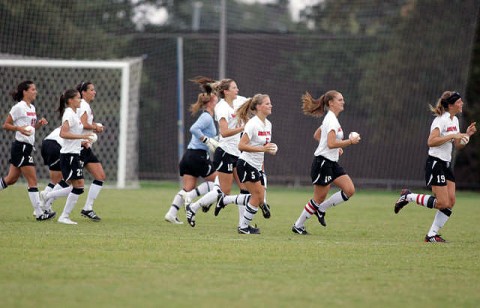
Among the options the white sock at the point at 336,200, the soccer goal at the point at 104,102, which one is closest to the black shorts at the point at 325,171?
the white sock at the point at 336,200

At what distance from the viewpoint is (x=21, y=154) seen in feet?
45.4

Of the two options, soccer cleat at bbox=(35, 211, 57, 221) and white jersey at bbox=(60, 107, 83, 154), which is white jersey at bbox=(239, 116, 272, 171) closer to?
white jersey at bbox=(60, 107, 83, 154)

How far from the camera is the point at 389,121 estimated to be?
2730 centimetres

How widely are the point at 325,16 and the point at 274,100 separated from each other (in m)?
3.03

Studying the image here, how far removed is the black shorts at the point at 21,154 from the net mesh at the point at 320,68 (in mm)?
12383

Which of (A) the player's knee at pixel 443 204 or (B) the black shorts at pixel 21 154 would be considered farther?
(B) the black shorts at pixel 21 154

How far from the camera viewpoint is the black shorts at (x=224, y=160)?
13008 mm

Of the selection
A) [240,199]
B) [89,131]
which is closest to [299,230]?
[240,199]

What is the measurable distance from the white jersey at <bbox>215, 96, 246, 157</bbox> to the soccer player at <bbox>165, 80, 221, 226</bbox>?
209 mm

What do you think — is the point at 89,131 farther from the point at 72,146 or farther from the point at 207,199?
the point at 207,199

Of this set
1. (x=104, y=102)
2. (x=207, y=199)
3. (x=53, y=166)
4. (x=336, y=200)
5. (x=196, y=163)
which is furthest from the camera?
(x=104, y=102)

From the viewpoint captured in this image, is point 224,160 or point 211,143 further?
point 211,143

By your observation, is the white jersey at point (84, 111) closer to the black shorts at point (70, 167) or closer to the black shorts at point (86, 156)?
the black shorts at point (86, 156)

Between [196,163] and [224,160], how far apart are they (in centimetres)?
96
